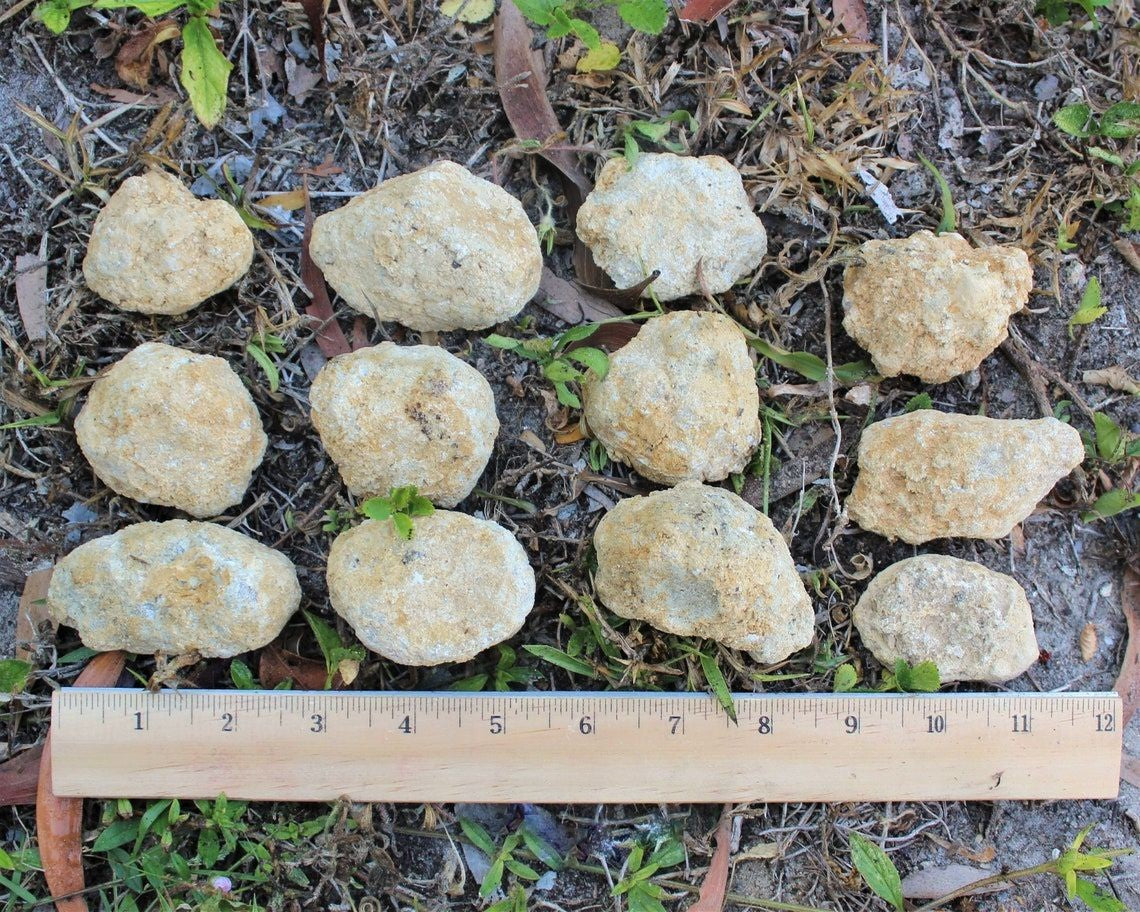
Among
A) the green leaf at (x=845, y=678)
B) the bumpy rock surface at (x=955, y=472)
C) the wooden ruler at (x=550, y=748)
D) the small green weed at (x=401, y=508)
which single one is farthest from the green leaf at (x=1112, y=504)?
the small green weed at (x=401, y=508)

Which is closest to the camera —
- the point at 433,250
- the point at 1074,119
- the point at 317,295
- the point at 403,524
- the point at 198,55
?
the point at 403,524

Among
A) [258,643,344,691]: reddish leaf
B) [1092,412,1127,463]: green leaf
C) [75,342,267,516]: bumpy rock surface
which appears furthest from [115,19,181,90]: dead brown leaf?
[1092,412,1127,463]: green leaf

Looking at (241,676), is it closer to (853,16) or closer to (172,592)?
(172,592)

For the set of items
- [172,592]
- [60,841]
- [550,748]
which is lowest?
[60,841]

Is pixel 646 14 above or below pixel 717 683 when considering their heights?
above

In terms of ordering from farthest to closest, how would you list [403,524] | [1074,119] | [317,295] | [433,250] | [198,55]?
[1074,119]
[317,295]
[198,55]
[433,250]
[403,524]

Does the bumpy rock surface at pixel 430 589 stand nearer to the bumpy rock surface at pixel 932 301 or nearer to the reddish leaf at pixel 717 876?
the reddish leaf at pixel 717 876

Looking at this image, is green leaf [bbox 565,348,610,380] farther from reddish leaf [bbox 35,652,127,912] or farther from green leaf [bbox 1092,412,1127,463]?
reddish leaf [bbox 35,652,127,912]

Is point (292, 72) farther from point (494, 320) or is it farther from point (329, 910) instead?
point (329, 910)

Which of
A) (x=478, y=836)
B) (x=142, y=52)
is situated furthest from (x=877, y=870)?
(x=142, y=52)
